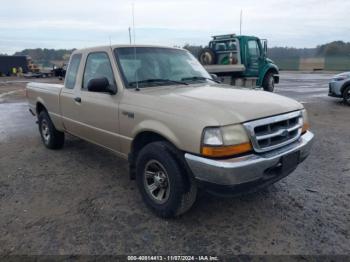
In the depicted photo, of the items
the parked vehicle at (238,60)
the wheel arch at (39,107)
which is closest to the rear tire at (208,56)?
the parked vehicle at (238,60)

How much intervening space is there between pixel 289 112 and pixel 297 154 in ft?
1.48

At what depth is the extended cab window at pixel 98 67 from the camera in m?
4.07

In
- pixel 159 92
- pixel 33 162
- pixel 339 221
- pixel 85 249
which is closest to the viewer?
pixel 85 249

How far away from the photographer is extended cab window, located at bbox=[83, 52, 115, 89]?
13.3 ft

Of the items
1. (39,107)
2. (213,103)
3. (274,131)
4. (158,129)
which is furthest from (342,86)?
(158,129)

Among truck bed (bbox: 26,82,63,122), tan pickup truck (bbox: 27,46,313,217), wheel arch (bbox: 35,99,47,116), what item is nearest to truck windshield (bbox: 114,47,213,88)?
tan pickup truck (bbox: 27,46,313,217)

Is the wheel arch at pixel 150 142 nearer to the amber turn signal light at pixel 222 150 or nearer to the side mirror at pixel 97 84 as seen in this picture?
the amber turn signal light at pixel 222 150

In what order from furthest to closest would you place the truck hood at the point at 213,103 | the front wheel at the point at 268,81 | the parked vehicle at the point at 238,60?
the front wheel at the point at 268,81, the parked vehicle at the point at 238,60, the truck hood at the point at 213,103

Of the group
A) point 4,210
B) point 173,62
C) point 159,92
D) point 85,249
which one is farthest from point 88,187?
point 173,62

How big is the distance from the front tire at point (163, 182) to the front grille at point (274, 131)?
77 centimetres

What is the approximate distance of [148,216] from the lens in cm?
352

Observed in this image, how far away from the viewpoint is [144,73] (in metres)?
3.99

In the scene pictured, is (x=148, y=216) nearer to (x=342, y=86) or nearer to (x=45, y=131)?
(x=45, y=131)

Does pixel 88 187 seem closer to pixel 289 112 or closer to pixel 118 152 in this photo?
pixel 118 152
